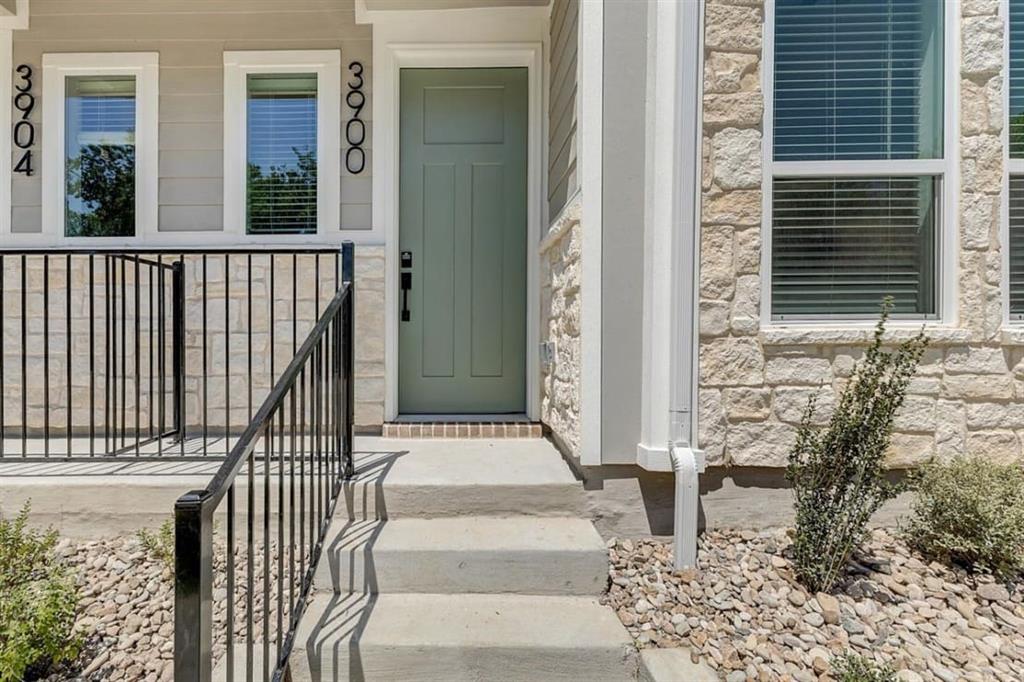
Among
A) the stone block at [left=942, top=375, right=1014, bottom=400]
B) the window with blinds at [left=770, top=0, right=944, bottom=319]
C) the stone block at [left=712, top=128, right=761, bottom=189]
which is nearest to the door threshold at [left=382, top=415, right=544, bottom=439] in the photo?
the window with blinds at [left=770, top=0, right=944, bottom=319]

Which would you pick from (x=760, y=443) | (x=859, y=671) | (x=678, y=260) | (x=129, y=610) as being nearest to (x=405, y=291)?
(x=678, y=260)

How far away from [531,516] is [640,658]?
703 millimetres

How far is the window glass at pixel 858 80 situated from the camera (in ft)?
7.63

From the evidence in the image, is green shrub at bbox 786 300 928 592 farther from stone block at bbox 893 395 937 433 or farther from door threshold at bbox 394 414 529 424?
door threshold at bbox 394 414 529 424

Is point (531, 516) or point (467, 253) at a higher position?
point (467, 253)

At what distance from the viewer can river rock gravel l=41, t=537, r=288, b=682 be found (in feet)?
6.19

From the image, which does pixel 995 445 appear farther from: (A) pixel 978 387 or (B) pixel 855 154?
(B) pixel 855 154

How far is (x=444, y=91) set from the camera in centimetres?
347

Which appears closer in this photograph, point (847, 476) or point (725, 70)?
point (847, 476)

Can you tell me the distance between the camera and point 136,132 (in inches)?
135

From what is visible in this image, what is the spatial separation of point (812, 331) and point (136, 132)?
12.7 feet

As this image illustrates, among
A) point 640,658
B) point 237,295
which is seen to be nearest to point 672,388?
point 640,658

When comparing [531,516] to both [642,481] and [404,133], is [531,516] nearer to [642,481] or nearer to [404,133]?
[642,481]

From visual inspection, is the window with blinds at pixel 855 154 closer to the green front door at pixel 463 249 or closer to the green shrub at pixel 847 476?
the green shrub at pixel 847 476
